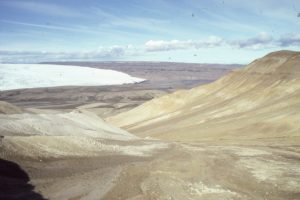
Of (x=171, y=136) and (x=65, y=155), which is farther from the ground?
(x=65, y=155)

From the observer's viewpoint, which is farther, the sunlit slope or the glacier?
the glacier

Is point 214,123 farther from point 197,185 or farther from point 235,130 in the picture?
point 197,185

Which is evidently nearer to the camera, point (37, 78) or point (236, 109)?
point (236, 109)

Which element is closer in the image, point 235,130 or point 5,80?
point 235,130

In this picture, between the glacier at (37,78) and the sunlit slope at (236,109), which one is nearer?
the sunlit slope at (236,109)

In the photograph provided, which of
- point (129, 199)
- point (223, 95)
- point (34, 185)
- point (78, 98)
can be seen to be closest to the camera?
point (129, 199)

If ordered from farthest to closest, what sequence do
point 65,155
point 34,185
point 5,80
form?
point 5,80 → point 65,155 → point 34,185

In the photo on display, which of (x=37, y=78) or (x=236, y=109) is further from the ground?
(x=236, y=109)

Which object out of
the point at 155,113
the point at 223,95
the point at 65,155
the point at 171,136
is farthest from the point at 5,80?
the point at 65,155
